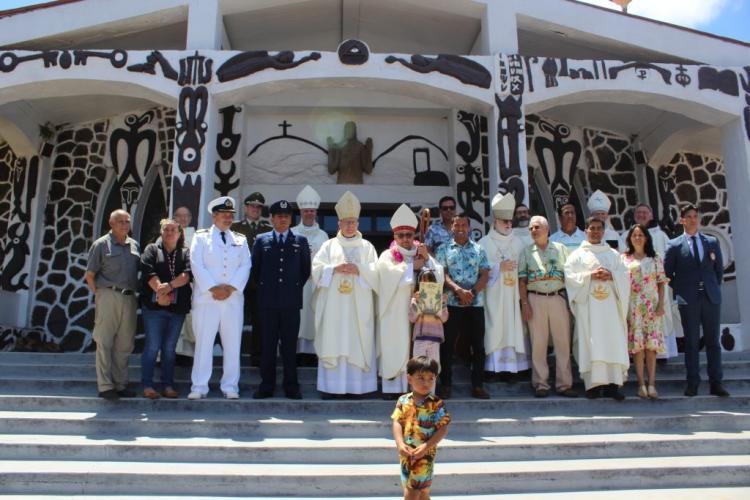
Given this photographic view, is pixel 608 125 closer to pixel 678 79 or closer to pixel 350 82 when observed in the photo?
pixel 678 79

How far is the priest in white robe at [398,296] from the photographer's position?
5.76 m

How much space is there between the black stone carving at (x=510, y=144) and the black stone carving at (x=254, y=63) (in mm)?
2380

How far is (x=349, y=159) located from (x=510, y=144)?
2889mm

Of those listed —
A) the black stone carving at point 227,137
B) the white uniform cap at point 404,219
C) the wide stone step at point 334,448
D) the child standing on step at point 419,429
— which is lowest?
the wide stone step at point 334,448

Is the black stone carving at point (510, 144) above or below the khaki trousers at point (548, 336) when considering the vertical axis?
above

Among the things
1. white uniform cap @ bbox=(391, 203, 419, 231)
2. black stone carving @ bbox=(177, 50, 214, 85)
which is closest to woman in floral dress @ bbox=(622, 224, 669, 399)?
white uniform cap @ bbox=(391, 203, 419, 231)

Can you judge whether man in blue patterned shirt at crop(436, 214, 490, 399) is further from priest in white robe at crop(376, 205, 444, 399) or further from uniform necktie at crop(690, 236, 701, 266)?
uniform necktie at crop(690, 236, 701, 266)

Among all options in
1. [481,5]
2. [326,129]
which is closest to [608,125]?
[481,5]

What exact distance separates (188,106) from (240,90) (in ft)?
2.13

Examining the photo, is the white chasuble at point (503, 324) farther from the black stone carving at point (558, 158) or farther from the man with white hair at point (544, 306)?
the black stone carving at point (558, 158)

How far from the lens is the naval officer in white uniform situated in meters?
5.62

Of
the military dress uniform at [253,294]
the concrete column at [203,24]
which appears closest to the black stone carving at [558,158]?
the concrete column at [203,24]

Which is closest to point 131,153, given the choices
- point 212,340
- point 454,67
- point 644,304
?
point 454,67

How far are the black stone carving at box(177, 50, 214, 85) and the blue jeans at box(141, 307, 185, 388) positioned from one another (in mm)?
3292
